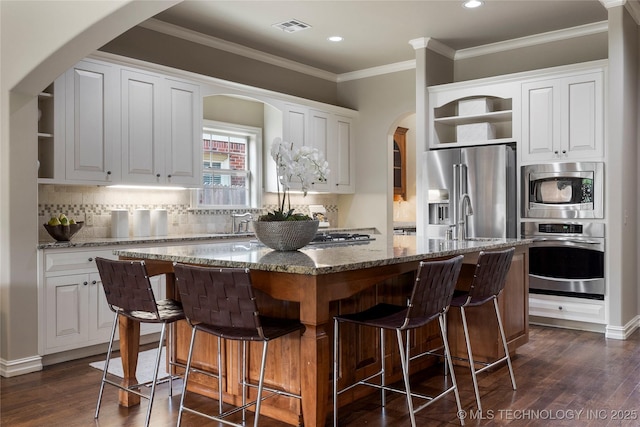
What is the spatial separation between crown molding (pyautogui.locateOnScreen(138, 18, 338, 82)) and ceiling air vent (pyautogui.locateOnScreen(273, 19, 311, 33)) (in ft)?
2.48

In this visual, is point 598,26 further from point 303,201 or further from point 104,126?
point 104,126

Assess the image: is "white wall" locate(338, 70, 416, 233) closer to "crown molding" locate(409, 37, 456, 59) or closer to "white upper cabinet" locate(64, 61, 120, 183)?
"crown molding" locate(409, 37, 456, 59)

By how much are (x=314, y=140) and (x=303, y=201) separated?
32.2 inches

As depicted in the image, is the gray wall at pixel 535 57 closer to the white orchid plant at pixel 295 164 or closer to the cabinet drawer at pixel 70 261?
the white orchid plant at pixel 295 164

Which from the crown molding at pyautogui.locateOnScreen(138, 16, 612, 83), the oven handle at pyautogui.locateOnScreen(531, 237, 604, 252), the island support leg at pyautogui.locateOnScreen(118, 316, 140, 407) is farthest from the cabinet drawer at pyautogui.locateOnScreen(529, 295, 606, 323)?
the island support leg at pyautogui.locateOnScreen(118, 316, 140, 407)

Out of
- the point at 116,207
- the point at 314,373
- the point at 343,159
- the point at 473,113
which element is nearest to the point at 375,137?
the point at 343,159

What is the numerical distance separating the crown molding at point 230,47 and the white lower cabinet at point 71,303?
227 cm

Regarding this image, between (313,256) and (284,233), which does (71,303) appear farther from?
(313,256)

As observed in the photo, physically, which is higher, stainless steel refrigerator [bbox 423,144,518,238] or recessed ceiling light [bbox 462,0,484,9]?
recessed ceiling light [bbox 462,0,484,9]

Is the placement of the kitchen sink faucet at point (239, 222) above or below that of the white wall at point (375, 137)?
below

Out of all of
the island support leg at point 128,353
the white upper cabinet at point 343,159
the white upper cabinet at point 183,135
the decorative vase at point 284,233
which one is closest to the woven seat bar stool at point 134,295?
the island support leg at point 128,353

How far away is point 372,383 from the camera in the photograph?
3.27 m

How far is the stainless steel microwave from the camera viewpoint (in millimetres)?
4910

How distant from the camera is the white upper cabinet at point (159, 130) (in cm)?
467
